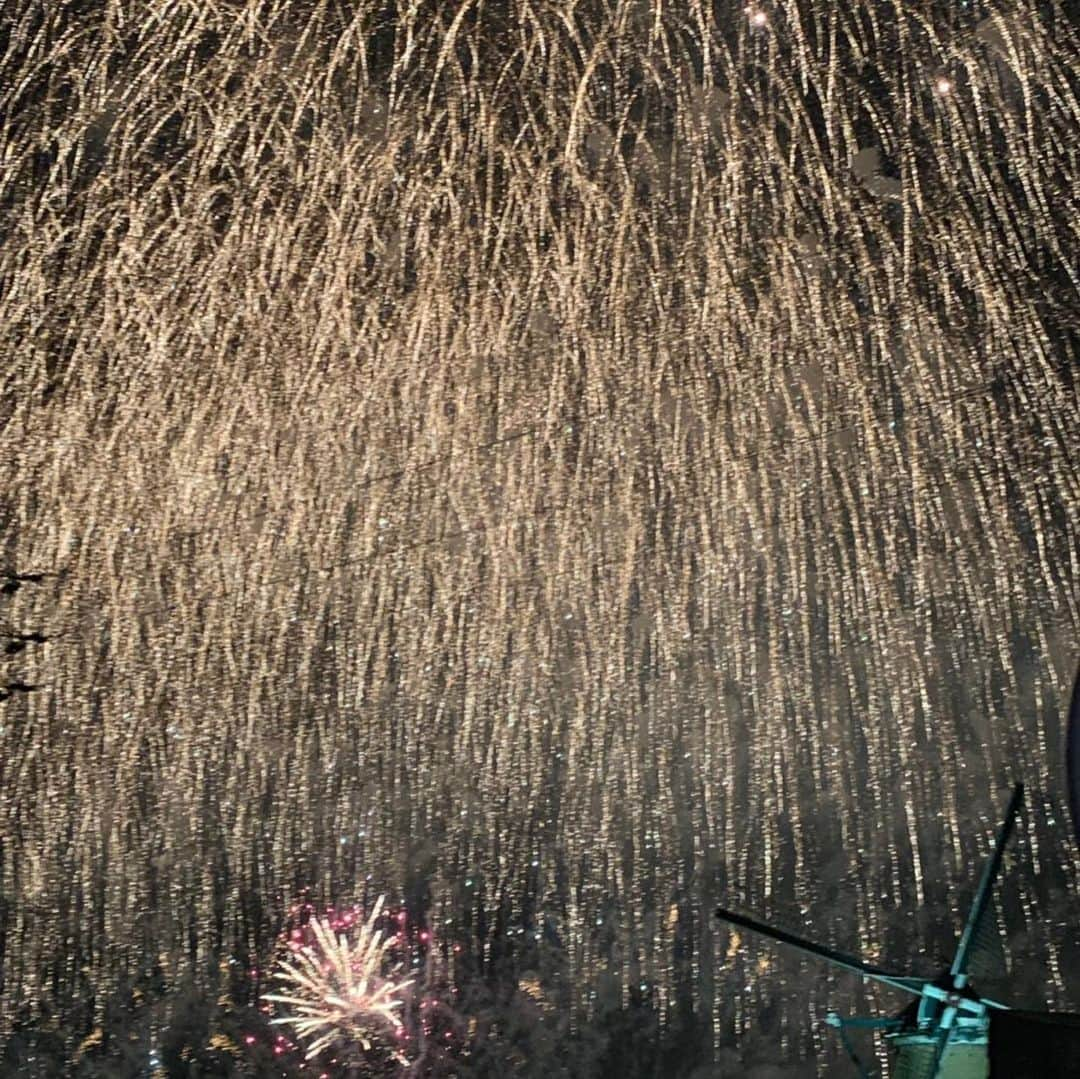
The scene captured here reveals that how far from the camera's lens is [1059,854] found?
28875 mm

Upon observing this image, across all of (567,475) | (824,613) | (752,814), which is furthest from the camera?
(752,814)

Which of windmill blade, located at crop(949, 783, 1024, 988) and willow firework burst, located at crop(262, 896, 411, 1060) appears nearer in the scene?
windmill blade, located at crop(949, 783, 1024, 988)

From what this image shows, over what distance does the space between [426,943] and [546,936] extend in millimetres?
2641

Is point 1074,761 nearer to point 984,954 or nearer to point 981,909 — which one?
point 984,954

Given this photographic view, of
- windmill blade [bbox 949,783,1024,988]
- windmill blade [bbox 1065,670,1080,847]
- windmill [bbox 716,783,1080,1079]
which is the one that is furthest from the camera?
windmill blade [bbox 949,783,1024,988]

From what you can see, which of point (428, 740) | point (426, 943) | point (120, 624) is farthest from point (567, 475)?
point (426, 943)

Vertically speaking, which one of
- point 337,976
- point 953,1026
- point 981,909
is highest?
point 337,976

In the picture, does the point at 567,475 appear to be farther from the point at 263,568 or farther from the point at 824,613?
the point at 824,613

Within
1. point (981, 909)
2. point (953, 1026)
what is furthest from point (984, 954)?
point (953, 1026)

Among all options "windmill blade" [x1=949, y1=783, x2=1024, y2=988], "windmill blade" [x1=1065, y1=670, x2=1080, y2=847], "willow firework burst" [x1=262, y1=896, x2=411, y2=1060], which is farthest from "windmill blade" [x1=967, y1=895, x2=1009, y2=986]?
"willow firework burst" [x1=262, y1=896, x2=411, y2=1060]

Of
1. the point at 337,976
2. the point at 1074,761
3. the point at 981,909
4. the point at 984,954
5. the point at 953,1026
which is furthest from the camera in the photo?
the point at 337,976

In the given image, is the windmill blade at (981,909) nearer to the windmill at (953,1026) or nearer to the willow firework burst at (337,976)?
the windmill at (953,1026)

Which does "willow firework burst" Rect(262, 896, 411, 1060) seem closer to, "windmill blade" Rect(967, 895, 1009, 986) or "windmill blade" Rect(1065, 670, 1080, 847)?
"windmill blade" Rect(967, 895, 1009, 986)

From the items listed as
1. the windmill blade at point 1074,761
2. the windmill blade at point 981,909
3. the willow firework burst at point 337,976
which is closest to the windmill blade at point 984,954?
the windmill blade at point 981,909
